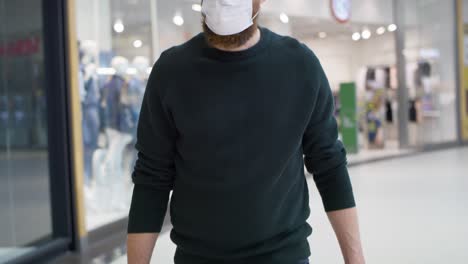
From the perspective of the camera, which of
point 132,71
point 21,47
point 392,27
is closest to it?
point 21,47

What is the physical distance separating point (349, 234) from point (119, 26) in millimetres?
4899

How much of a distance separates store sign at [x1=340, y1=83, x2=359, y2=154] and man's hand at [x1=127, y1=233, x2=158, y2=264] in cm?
1072

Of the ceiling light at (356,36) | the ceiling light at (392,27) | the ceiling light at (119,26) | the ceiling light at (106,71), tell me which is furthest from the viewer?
the ceiling light at (356,36)

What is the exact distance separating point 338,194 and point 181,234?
361 millimetres

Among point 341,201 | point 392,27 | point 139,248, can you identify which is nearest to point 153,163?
point 139,248

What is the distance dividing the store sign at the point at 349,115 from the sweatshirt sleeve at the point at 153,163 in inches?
420

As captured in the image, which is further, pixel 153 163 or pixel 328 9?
pixel 328 9

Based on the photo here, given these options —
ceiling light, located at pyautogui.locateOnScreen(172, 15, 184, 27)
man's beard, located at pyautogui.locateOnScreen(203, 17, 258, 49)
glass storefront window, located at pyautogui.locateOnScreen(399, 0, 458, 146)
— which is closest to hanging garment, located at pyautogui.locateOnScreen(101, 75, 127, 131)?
ceiling light, located at pyautogui.locateOnScreen(172, 15, 184, 27)

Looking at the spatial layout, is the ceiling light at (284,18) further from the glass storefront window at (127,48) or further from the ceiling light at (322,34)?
the ceiling light at (322,34)

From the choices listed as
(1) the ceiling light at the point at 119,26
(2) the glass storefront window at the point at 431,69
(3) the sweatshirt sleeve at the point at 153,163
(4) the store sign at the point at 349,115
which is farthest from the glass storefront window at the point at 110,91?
(2) the glass storefront window at the point at 431,69

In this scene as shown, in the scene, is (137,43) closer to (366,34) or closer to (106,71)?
(106,71)

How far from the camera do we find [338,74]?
55.7ft

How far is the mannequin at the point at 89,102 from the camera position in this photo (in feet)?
16.6

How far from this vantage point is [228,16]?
1.12 m
